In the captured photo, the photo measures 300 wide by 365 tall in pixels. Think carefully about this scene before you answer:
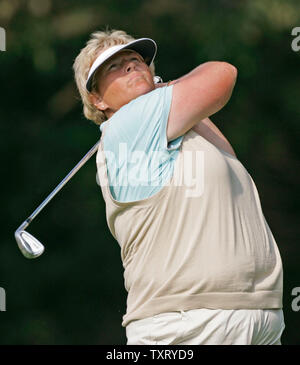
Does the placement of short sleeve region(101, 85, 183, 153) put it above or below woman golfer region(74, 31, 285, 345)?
above

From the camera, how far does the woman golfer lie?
2.07 metres

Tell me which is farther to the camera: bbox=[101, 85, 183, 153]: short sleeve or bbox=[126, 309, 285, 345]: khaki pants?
bbox=[101, 85, 183, 153]: short sleeve

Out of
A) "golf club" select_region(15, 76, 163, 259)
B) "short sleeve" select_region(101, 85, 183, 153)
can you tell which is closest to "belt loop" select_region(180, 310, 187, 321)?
"short sleeve" select_region(101, 85, 183, 153)

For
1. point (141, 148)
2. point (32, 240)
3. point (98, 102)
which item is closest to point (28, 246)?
point (32, 240)

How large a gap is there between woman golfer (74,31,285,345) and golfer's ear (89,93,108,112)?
0.25 meters

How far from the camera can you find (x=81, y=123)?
5758 millimetres

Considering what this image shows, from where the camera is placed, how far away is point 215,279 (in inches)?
81.4

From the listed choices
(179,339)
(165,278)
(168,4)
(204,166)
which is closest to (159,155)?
(204,166)

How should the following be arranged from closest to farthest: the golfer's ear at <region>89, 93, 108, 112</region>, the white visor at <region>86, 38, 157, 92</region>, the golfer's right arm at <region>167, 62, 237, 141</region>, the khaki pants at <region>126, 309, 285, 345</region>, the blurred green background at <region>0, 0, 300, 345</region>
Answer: the khaki pants at <region>126, 309, 285, 345</region>, the golfer's right arm at <region>167, 62, 237, 141</region>, the white visor at <region>86, 38, 157, 92</region>, the golfer's ear at <region>89, 93, 108, 112</region>, the blurred green background at <region>0, 0, 300, 345</region>

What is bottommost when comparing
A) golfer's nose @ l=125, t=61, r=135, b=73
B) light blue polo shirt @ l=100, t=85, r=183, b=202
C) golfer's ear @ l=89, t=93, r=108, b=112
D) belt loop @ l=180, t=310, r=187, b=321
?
belt loop @ l=180, t=310, r=187, b=321

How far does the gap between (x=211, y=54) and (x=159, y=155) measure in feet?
11.3

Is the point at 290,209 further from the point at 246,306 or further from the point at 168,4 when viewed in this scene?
the point at 246,306

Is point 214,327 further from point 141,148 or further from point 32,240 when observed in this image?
point 32,240

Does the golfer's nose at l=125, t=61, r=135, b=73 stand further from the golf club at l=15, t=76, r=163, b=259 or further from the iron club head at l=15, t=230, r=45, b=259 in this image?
the iron club head at l=15, t=230, r=45, b=259
